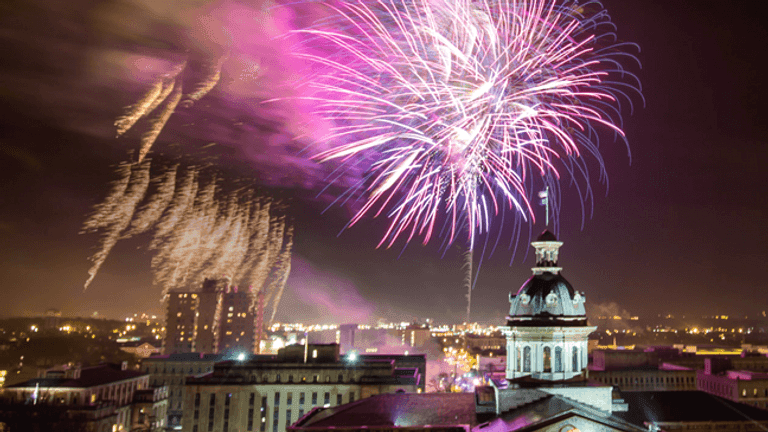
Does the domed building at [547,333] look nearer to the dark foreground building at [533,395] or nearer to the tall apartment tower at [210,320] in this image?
the dark foreground building at [533,395]

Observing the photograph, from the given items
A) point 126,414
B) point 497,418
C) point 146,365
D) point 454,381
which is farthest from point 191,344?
point 497,418

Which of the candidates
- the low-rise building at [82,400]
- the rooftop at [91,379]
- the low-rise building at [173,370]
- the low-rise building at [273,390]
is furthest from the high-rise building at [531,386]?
the low-rise building at [173,370]

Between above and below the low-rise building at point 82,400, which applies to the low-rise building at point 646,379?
above

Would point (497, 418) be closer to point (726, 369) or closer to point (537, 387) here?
point (537, 387)

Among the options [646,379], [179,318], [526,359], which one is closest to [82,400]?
[526,359]

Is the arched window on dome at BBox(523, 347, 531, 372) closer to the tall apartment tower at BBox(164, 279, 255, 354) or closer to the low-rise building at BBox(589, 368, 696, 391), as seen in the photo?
the low-rise building at BBox(589, 368, 696, 391)

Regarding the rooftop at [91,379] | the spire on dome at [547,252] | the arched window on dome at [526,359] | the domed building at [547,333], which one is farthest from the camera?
the rooftop at [91,379]
